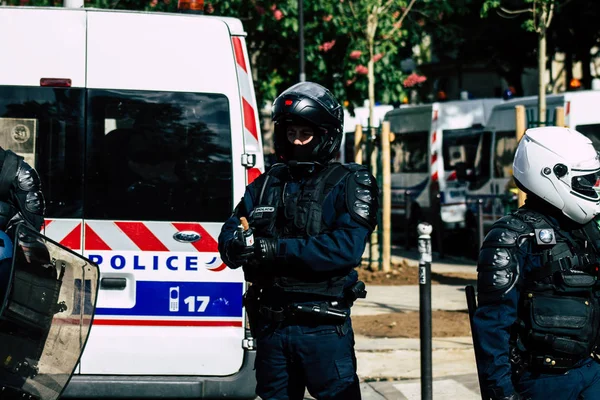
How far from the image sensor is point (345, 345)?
4750 millimetres

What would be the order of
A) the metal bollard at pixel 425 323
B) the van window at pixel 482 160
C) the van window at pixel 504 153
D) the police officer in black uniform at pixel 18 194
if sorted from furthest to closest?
the van window at pixel 482 160 < the van window at pixel 504 153 < the metal bollard at pixel 425 323 < the police officer in black uniform at pixel 18 194

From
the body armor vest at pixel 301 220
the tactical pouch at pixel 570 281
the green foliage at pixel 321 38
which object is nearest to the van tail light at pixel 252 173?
the body armor vest at pixel 301 220

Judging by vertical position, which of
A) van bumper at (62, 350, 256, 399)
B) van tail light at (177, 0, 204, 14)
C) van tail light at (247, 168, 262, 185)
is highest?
van tail light at (177, 0, 204, 14)

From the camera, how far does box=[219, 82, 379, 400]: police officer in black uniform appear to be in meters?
4.66

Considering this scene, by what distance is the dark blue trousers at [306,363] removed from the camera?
4.66m

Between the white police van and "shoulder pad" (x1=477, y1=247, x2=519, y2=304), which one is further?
the white police van

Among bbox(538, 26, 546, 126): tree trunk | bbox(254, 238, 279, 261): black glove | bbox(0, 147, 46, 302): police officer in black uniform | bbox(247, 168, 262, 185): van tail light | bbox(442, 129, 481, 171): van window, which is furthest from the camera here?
bbox(442, 129, 481, 171): van window

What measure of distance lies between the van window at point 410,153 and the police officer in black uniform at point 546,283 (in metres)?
17.7

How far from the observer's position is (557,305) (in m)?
4.21

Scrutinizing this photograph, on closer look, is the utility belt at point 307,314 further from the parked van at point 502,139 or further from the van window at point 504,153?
the van window at point 504,153

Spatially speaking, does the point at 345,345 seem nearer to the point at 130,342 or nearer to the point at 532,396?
the point at 532,396

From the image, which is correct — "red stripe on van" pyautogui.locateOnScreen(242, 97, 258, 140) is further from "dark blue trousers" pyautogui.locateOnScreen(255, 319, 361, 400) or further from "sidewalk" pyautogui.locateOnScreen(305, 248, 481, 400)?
"sidewalk" pyautogui.locateOnScreen(305, 248, 481, 400)

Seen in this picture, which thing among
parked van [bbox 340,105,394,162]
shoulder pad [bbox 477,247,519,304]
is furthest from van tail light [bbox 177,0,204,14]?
parked van [bbox 340,105,394,162]

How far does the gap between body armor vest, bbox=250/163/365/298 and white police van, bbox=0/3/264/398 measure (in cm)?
166
